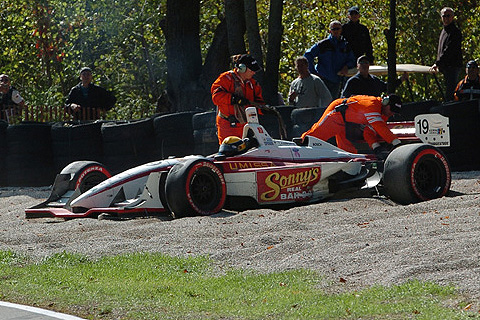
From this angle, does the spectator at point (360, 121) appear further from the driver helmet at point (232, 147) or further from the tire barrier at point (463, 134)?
the tire barrier at point (463, 134)

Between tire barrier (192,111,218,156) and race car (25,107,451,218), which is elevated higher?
tire barrier (192,111,218,156)

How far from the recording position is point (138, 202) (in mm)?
11594

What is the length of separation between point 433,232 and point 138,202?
4.10 m

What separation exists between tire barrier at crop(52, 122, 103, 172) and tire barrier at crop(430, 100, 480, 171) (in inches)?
242

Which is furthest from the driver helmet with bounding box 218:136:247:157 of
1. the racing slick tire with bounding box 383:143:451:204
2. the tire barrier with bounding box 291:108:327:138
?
the tire barrier with bounding box 291:108:327:138

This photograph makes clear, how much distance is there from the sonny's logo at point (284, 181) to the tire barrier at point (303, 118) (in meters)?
2.69

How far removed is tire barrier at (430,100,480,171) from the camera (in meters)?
13.8

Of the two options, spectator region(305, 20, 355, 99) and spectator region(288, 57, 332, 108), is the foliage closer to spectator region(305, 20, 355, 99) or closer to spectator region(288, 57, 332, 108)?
spectator region(305, 20, 355, 99)

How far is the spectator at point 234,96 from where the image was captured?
42.9 feet

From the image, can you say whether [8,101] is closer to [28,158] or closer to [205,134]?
[28,158]

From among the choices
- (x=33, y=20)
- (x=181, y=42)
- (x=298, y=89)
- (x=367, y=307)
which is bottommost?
(x=367, y=307)

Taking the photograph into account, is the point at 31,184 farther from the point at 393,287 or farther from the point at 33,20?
the point at 33,20

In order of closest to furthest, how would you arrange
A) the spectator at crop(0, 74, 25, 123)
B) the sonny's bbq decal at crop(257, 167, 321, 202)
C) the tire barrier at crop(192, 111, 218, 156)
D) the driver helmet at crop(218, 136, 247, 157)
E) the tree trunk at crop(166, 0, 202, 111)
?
the sonny's bbq decal at crop(257, 167, 321, 202), the driver helmet at crop(218, 136, 247, 157), the tire barrier at crop(192, 111, 218, 156), the spectator at crop(0, 74, 25, 123), the tree trunk at crop(166, 0, 202, 111)

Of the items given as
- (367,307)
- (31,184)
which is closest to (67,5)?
(31,184)
